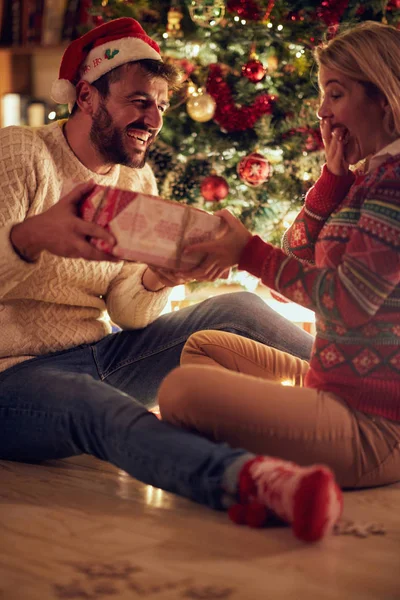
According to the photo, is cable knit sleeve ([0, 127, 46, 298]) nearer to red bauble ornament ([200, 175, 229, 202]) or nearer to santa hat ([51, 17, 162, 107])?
santa hat ([51, 17, 162, 107])

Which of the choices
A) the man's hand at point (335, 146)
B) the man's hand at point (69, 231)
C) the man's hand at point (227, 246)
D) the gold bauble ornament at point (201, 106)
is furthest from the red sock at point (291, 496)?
the gold bauble ornament at point (201, 106)

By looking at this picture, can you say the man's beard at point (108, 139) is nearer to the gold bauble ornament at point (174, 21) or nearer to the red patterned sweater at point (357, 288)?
the red patterned sweater at point (357, 288)

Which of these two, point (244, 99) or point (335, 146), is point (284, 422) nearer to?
point (335, 146)

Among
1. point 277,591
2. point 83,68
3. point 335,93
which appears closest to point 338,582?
point 277,591

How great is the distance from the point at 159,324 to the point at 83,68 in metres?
0.62

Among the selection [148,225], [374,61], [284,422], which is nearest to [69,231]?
[148,225]

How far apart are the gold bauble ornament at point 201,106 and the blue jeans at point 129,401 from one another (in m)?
0.83

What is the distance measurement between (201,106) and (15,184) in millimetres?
988

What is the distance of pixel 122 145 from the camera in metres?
1.72

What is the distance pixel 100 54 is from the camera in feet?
5.75

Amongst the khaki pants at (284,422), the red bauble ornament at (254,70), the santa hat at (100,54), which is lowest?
the khaki pants at (284,422)

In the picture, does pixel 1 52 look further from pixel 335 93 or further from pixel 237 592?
pixel 237 592

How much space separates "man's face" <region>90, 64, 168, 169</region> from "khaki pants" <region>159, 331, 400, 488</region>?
2.07 ft

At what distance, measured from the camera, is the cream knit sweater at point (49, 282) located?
1.56 metres
